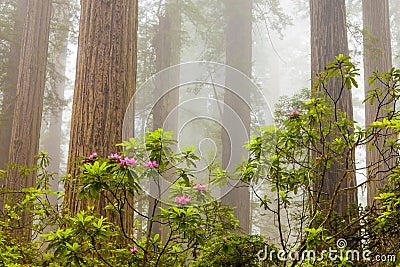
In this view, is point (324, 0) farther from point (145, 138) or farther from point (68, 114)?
point (68, 114)

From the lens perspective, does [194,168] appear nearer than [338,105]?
Yes

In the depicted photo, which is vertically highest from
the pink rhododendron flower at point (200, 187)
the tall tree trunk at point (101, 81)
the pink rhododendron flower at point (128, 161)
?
the tall tree trunk at point (101, 81)

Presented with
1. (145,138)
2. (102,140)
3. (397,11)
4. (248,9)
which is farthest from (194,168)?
(397,11)

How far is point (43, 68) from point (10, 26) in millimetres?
2521

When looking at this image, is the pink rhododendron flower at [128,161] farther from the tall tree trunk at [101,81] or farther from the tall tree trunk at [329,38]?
the tall tree trunk at [329,38]

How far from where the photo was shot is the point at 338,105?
648 cm

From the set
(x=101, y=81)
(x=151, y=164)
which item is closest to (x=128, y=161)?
(x=151, y=164)

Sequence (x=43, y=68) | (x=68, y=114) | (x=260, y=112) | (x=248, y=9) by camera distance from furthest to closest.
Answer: (x=68, y=114), (x=248, y=9), (x=43, y=68), (x=260, y=112)

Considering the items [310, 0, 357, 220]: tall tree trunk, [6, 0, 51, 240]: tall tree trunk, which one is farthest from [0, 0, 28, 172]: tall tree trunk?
[310, 0, 357, 220]: tall tree trunk

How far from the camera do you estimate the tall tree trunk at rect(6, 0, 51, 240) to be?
9.38 m

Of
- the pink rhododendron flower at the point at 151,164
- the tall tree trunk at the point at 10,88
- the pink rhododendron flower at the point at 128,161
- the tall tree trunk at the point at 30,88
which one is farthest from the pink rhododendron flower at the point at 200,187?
the tall tree trunk at the point at 10,88

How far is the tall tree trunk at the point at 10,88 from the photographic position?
10898 mm

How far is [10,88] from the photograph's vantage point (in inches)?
443

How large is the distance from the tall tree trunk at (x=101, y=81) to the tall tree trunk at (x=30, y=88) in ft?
14.9
